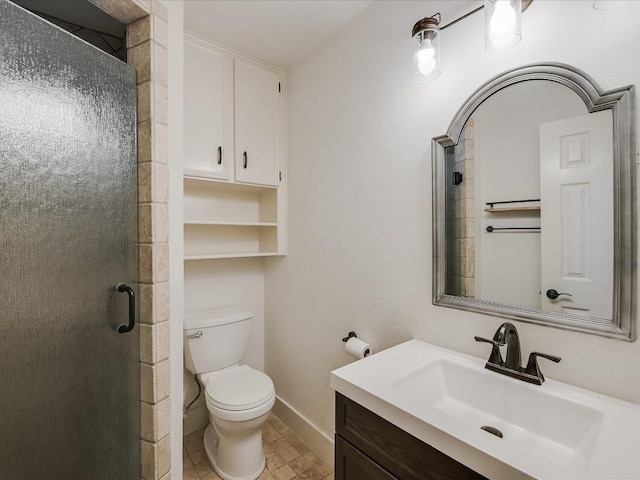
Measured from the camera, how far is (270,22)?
1729 mm

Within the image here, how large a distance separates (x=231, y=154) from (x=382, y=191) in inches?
39.9

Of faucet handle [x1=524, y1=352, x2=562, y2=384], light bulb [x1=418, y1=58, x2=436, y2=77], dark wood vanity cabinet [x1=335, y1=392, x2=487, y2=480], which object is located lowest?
dark wood vanity cabinet [x1=335, y1=392, x2=487, y2=480]

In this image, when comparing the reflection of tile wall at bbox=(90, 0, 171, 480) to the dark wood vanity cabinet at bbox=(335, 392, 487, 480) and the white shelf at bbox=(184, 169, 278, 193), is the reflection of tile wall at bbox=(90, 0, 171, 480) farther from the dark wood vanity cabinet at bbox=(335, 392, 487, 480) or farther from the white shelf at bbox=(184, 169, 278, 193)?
the dark wood vanity cabinet at bbox=(335, 392, 487, 480)

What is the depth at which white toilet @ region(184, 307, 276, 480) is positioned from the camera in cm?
162

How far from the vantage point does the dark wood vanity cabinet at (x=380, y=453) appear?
2.61ft

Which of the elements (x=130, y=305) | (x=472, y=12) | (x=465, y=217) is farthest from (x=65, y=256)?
(x=472, y=12)

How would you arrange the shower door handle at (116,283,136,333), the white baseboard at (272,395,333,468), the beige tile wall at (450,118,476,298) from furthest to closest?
the white baseboard at (272,395,333,468), the beige tile wall at (450,118,476,298), the shower door handle at (116,283,136,333)

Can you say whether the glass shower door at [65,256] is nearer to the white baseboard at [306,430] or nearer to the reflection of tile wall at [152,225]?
the reflection of tile wall at [152,225]

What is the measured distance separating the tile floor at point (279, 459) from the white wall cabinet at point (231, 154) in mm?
1203

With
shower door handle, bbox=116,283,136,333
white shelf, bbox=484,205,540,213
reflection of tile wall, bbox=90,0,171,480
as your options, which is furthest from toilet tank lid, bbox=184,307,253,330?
white shelf, bbox=484,205,540,213

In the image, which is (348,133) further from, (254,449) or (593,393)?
(254,449)

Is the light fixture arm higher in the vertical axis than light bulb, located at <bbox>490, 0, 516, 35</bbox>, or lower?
higher

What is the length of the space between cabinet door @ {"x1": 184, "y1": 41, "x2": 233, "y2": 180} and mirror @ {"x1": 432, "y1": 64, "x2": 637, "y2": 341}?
1.28 metres

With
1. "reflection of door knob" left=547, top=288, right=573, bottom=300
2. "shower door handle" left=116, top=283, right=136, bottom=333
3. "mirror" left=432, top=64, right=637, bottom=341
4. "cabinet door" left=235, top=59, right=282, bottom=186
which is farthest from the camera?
"cabinet door" left=235, top=59, right=282, bottom=186
